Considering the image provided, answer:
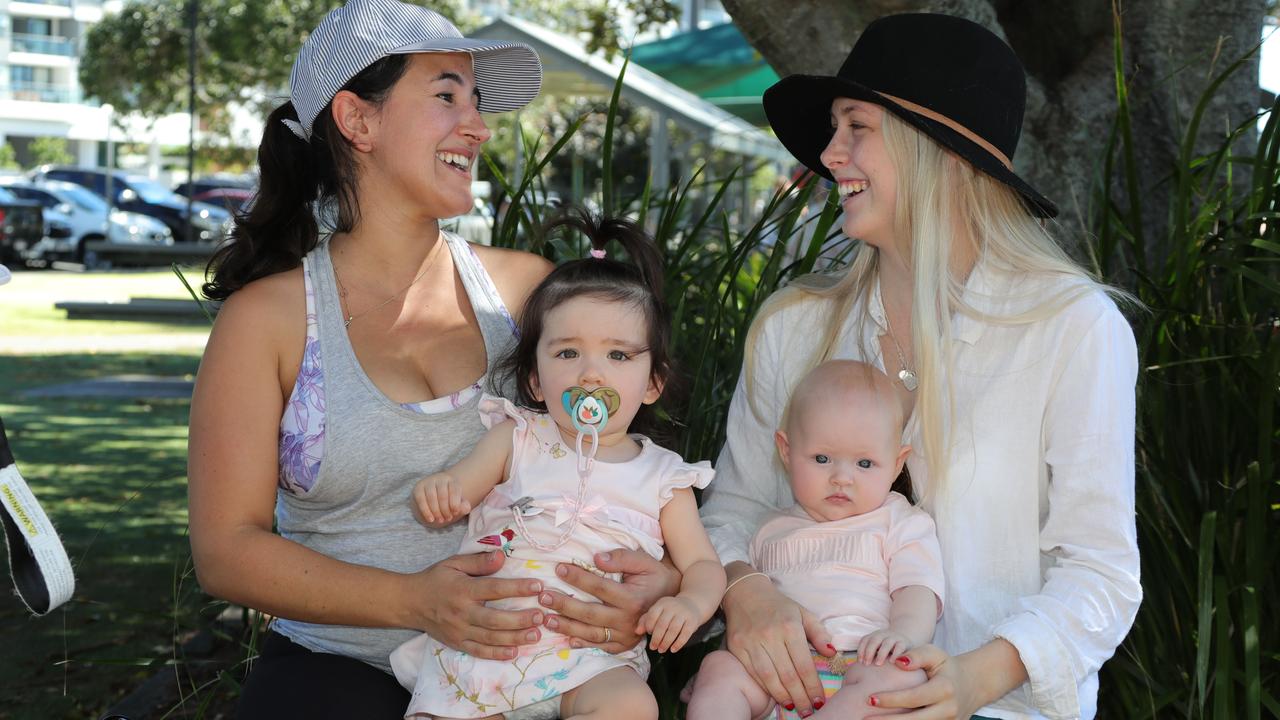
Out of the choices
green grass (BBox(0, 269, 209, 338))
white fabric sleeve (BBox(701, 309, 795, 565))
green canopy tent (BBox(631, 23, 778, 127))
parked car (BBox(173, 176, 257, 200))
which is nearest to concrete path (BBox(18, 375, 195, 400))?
green grass (BBox(0, 269, 209, 338))

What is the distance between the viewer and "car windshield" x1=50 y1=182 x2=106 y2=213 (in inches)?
998

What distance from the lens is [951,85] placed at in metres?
2.63

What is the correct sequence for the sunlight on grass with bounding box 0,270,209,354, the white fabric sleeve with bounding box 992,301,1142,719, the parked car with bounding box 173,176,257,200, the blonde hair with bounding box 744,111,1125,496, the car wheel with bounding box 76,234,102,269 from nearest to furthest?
the white fabric sleeve with bounding box 992,301,1142,719, the blonde hair with bounding box 744,111,1125,496, the sunlight on grass with bounding box 0,270,209,354, the car wheel with bounding box 76,234,102,269, the parked car with bounding box 173,176,257,200

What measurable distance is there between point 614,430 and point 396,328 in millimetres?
589

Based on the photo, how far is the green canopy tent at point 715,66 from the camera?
1115 cm

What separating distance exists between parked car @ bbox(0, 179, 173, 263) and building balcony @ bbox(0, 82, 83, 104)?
41476mm

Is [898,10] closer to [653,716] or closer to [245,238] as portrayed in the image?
[245,238]

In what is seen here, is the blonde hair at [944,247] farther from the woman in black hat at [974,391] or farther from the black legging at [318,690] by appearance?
the black legging at [318,690]

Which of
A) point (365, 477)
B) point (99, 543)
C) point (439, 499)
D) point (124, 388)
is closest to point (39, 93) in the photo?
point (124, 388)

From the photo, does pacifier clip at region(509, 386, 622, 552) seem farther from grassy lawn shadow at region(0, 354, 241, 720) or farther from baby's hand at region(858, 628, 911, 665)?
grassy lawn shadow at region(0, 354, 241, 720)

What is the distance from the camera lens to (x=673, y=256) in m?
3.92

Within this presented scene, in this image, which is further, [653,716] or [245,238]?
[245,238]

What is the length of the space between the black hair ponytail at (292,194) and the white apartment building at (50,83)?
189ft

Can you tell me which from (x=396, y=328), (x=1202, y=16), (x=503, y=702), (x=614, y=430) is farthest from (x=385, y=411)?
(x=1202, y=16)
